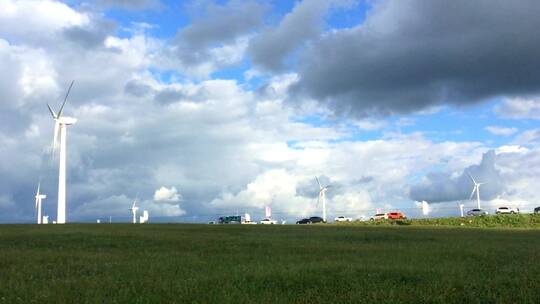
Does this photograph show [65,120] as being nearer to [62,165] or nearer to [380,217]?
[62,165]

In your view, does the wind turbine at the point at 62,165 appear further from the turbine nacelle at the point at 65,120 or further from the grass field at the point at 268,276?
the grass field at the point at 268,276

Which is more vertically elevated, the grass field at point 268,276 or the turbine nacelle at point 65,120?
the turbine nacelle at point 65,120

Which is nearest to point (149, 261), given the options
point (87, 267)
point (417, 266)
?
point (87, 267)

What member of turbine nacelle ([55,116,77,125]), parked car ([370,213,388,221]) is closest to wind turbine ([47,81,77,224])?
turbine nacelle ([55,116,77,125])

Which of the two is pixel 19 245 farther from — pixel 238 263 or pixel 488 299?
pixel 488 299

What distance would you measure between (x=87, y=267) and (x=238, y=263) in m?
5.29

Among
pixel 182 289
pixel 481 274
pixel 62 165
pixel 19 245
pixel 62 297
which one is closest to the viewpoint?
pixel 62 297

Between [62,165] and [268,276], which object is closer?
[268,276]

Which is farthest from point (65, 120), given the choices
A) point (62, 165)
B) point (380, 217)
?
point (380, 217)

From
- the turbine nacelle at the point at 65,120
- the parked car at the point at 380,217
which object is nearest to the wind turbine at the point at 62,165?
the turbine nacelle at the point at 65,120

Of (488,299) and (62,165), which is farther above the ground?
(62,165)

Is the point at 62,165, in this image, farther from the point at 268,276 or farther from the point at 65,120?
the point at 268,276

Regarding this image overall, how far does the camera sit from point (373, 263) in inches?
853

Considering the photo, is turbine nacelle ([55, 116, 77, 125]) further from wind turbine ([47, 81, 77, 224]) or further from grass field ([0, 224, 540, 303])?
grass field ([0, 224, 540, 303])
